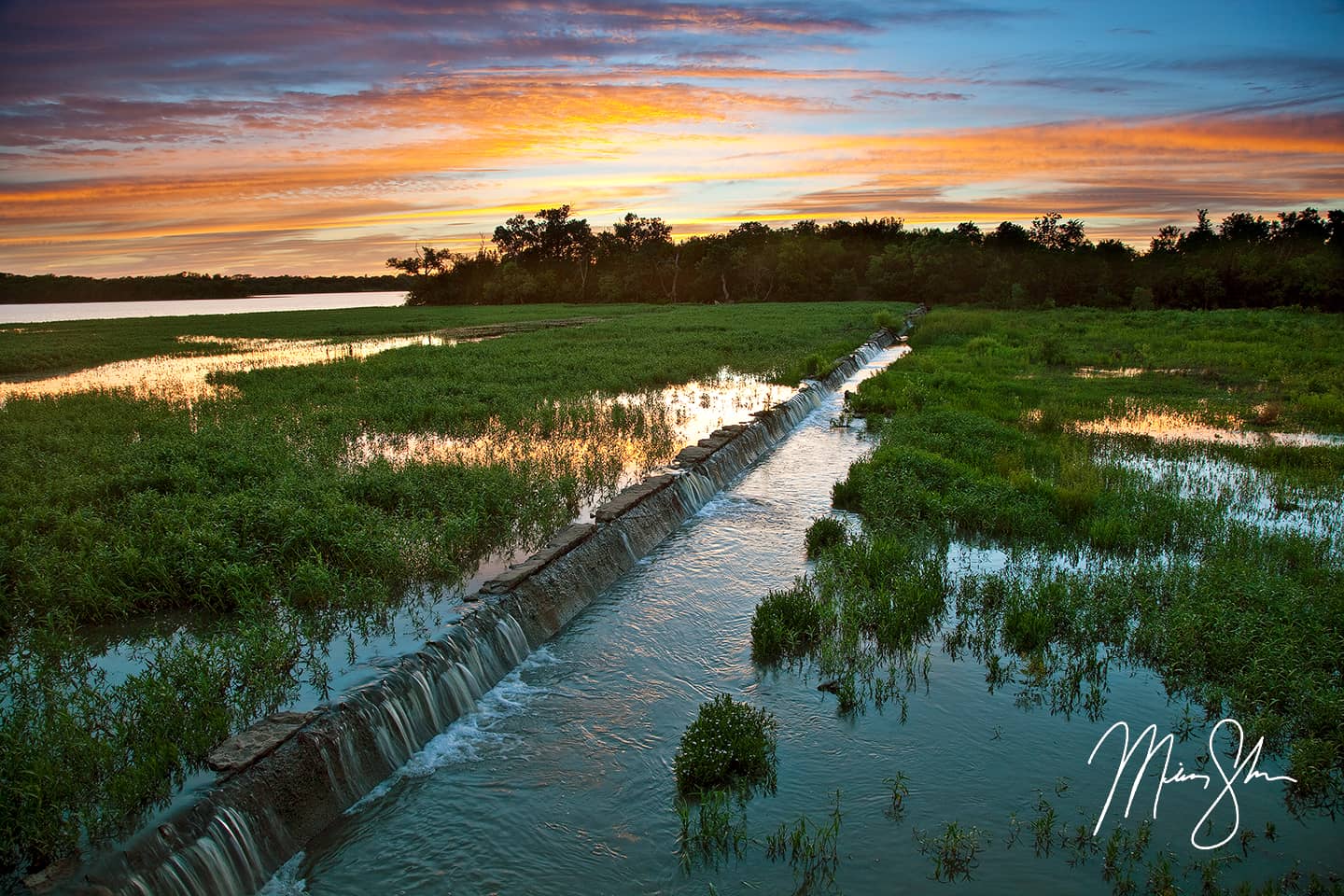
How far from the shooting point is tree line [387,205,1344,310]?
66.2m

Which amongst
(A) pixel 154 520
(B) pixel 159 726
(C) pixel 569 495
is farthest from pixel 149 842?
(C) pixel 569 495

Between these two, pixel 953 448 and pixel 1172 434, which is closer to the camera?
pixel 953 448

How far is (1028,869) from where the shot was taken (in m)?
4.92

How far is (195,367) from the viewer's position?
2948cm

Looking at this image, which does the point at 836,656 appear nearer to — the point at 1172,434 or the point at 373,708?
the point at 373,708

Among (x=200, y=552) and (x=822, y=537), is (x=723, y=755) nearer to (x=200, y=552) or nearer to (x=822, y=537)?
(x=822, y=537)

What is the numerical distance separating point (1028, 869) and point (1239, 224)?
95.3 meters

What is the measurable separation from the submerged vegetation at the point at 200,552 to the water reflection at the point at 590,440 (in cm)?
14

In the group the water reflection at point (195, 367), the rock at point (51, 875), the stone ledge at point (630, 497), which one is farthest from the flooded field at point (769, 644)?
the water reflection at point (195, 367)

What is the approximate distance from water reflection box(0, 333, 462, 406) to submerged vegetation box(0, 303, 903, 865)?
2.06 metres

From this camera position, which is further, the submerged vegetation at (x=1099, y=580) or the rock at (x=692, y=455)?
the rock at (x=692, y=455)

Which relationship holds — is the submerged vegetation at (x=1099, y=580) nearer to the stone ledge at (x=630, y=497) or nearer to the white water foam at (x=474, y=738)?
the white water foam at (x=474, y=738)

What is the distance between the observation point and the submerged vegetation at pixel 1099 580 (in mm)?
6113

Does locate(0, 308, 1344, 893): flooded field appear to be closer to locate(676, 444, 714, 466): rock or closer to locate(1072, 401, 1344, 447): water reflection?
locate(1072, 401, 1344, 447): water reflection
